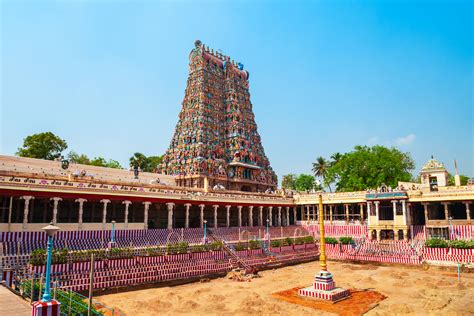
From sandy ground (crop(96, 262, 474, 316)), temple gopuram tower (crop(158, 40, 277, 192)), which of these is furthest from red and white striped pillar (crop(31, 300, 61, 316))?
temple gopuram tower (crop(158, 40, 277, 192))

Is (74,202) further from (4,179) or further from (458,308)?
(458,308)

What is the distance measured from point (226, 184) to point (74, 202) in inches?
1129

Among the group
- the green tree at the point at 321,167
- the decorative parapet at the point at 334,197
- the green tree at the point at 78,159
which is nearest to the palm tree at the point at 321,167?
the green tree at the point at 321,167

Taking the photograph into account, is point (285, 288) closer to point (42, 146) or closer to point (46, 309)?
point (46, 309)

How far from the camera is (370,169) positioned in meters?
60.1

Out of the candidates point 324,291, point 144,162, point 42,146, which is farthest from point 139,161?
point 324,291

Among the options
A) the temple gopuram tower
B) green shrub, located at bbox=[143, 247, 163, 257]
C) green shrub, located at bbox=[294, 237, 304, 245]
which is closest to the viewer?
green shrub, located at bbox=[143, 247, 163, 257]

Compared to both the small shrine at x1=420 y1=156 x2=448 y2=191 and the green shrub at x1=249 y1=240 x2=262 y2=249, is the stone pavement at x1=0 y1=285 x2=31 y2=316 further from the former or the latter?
the small shrine at x1=420 y1=156 x2=448 y2=191

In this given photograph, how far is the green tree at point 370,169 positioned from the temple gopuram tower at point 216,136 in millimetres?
14693

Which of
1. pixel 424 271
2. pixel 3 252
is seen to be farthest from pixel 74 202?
pixel 424 271

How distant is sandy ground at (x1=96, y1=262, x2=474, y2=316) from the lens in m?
18.7

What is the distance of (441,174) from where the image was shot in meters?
42.6

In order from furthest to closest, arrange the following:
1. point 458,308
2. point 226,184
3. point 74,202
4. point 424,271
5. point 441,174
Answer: point 226,184
point 441,174
point 74,202
point 424,271
point 458,308

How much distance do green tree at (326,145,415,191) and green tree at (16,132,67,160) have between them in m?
54.3
